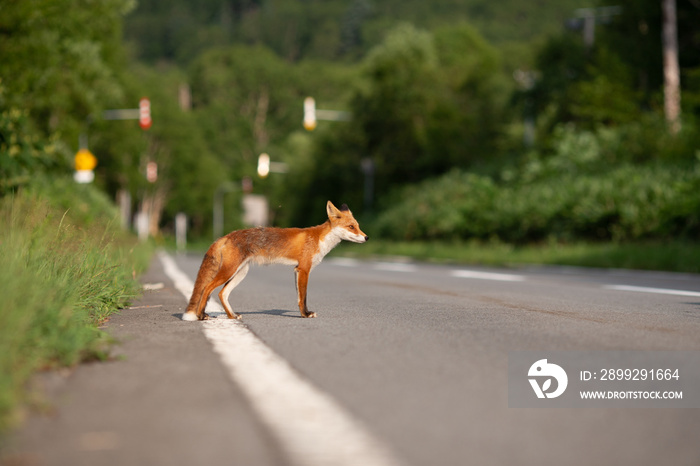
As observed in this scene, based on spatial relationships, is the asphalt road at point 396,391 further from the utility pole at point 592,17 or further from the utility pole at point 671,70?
the utility pole at point 592,17

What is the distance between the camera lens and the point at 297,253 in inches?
327

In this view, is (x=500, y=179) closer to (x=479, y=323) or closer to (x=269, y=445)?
(x=479, y=323)

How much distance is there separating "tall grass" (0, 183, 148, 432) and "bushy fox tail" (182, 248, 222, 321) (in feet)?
2.69

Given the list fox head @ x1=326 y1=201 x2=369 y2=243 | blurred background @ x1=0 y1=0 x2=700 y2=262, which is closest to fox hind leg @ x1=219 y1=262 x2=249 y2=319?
fox head @ x1=326 y1=201 x2=369 y2=243

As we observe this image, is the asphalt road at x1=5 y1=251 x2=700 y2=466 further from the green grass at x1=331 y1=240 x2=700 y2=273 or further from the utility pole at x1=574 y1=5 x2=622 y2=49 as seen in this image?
the utility pole at x1=574 y1=5 x2=622 y2=49

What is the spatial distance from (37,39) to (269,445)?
2420 centimetres

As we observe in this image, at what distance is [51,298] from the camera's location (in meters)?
6.71

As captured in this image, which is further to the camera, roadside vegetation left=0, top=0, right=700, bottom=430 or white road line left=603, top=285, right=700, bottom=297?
white road line left=603, top=285, right=700, bottom=297

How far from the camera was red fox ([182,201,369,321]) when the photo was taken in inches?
315

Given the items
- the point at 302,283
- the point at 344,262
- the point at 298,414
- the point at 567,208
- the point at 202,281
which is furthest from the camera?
the point at 567,208

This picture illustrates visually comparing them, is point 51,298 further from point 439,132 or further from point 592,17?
point 439,132

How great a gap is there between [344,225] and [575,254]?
1901cm

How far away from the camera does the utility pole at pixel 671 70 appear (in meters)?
34.8

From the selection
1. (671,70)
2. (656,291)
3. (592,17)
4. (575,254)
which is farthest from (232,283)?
(592,17)
